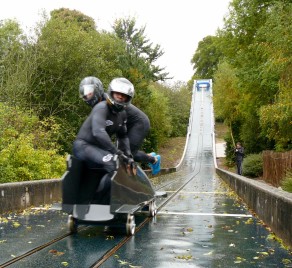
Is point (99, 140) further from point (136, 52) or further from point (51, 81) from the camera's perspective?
point (136, 52)

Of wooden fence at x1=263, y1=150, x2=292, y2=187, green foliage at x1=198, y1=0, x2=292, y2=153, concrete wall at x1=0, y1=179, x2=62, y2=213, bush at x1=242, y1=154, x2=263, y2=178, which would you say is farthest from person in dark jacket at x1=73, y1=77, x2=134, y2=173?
bush at x1=242, y1=154, x2=263, y2=178

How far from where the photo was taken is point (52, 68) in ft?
85.3

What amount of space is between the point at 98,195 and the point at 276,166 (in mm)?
13522

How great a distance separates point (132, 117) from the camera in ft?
22.7

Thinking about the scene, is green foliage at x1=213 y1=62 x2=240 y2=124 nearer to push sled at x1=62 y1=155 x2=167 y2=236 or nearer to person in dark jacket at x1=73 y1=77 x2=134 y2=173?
person in dark jacket at x1=73 y1=77 x2=134 y2=173

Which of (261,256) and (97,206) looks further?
(97,206)

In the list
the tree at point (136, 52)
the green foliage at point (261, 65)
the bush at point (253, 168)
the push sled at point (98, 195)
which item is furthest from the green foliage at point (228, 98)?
the push sled at point (98, 195)

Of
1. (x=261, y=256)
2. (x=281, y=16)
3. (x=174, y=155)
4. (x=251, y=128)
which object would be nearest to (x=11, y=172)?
(x=261, y=256)

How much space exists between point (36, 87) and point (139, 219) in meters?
18.8

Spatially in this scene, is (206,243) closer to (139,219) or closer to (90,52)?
(139,219)

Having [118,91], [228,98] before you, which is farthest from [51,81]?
[228,98]

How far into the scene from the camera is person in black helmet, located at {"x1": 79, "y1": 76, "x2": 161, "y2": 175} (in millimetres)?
6621

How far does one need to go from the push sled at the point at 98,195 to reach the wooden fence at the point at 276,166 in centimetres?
1066

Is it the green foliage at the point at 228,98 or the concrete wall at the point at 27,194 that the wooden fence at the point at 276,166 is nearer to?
the concrete wall at the point at 27,194
